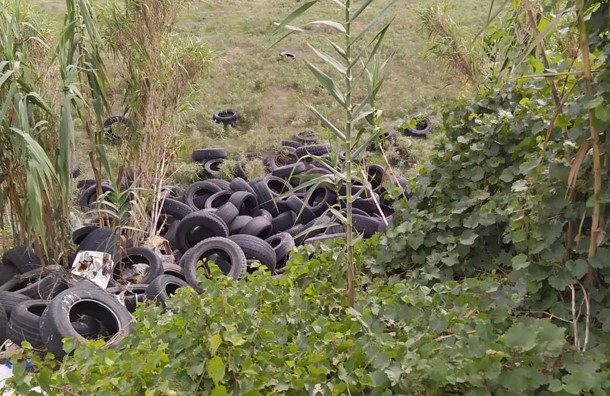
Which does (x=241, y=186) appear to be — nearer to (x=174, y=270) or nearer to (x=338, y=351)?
(x=174, y=270)

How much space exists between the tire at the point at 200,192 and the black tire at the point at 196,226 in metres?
0.95

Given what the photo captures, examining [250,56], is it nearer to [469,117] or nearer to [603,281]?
[469,117]

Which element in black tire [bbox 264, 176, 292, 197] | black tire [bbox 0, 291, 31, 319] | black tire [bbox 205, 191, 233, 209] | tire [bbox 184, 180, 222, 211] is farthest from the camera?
black tire [bbox 264, 176, 292, 197]

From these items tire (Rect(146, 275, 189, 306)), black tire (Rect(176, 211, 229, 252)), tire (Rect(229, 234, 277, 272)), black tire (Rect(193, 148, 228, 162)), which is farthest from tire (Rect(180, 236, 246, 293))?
black tire (Rect(193, 148, 228, 162))

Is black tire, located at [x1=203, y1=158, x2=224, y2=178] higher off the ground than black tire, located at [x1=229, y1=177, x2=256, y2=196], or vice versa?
black tire, located at [x1=229, y1=177, x2=256, y2=196]

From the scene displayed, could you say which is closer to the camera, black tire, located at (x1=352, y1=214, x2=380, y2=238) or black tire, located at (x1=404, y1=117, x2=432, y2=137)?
black tire, located at (x1=352, y1=214, x2=380, y2=238)

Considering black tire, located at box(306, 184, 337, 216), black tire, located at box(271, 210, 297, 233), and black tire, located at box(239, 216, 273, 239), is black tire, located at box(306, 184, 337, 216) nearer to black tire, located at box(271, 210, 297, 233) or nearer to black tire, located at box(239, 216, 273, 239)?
black tire, located at box(271, 210, 297, 233)

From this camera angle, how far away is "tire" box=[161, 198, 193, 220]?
22.7 ft

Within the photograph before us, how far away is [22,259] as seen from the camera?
536 centimetres

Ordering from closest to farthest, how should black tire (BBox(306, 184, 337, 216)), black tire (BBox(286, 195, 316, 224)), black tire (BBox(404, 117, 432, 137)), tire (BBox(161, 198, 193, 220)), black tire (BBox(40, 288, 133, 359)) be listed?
black tire (BBox(40, 288, 133, 359)), tire (BBox(161, 198, 193, 220)), black tire (BBox(286, 195, 316, 224)), black tire (BBox(306, 184, 337, 216)), black tire (BBox(404, 117, 432, 137))

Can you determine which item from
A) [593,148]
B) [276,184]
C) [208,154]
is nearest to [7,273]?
[276,184]

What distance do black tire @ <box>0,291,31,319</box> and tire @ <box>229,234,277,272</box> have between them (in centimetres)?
193

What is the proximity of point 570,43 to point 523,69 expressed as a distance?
3.95 ft

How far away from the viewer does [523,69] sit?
2764mm
